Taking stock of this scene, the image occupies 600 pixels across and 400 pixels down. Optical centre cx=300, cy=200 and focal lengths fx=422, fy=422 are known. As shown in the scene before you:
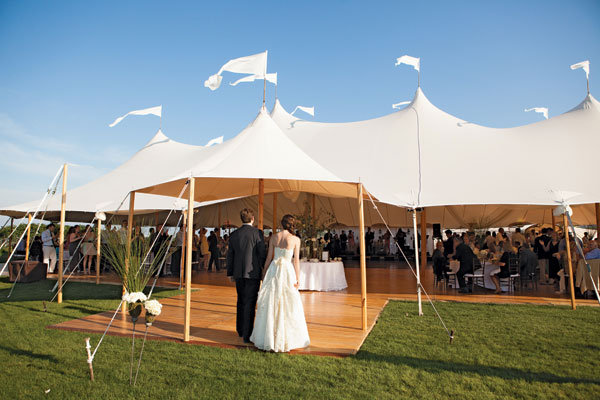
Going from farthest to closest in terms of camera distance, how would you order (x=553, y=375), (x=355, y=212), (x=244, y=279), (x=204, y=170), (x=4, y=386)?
(x=355, y=212)
(x=204, y=170)
(x=244, y=279)
(x=553, y=375)
(x=4, y=386)

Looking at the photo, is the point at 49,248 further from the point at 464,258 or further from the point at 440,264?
the point at 464,258

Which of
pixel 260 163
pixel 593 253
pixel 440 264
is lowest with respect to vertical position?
pixel 440 264

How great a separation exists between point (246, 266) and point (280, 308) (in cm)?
61

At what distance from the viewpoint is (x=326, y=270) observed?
27.3 feet

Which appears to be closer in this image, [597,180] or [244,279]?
[244,279]

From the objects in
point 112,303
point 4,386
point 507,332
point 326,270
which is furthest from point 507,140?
point 4,386

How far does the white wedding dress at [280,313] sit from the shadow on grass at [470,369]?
25.2 inches

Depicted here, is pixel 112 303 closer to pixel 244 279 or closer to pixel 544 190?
pixel 244 279

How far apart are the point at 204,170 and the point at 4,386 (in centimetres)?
305

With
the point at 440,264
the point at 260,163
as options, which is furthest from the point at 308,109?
the point at 260,163

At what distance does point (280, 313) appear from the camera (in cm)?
404

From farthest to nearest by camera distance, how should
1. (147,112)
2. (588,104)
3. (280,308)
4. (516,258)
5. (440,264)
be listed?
1. (147,112)
2. (588,104)
3. (440,264)
4. (516,258)
5. (280,308)

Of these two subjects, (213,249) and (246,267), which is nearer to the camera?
(246,267)

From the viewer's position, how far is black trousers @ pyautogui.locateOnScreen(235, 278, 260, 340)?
4.38 m
